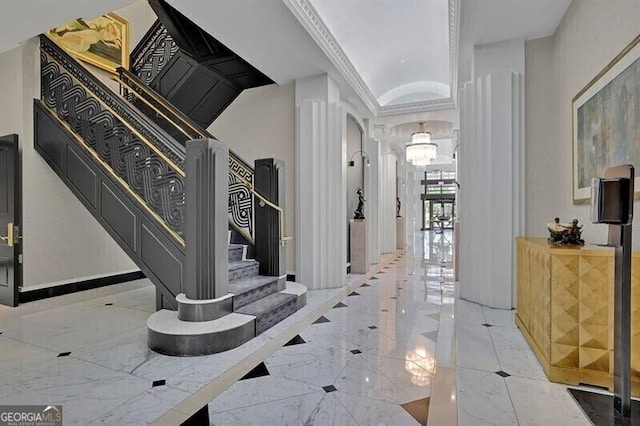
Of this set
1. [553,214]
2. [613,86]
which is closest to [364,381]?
[613,86]

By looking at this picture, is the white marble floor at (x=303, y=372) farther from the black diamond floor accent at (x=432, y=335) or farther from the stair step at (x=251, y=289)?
the stair step at (x=251, y=289)

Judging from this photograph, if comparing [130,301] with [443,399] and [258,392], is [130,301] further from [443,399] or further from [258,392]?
[443,399]

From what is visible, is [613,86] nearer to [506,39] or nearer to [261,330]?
[506,39]

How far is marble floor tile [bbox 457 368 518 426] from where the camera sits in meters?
2.09

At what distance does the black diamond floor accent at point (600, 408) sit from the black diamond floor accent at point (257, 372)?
222cm

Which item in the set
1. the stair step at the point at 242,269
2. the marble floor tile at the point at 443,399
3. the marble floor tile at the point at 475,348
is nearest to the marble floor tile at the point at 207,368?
the stair step at the point at 242,269

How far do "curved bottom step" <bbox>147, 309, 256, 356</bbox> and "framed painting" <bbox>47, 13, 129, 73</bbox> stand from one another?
4796mm

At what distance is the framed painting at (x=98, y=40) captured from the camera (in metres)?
5.29

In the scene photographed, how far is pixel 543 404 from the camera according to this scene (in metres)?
2.24

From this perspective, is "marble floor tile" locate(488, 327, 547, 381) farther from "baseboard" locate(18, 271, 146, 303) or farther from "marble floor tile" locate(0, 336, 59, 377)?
"baseboard" locate(18, 271, 146, 303)

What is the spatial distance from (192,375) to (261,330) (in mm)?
1011

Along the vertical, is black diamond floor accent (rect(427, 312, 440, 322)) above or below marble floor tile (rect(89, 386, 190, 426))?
below

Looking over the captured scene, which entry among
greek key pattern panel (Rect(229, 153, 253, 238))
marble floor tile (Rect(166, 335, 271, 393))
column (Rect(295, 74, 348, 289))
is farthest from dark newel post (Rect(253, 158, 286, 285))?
marble floor tile (Rect(166, 335, 271, 393))

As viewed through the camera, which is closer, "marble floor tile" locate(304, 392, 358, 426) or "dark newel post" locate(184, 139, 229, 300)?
"marble floor tile" locate(304, 392, 358, 426)
